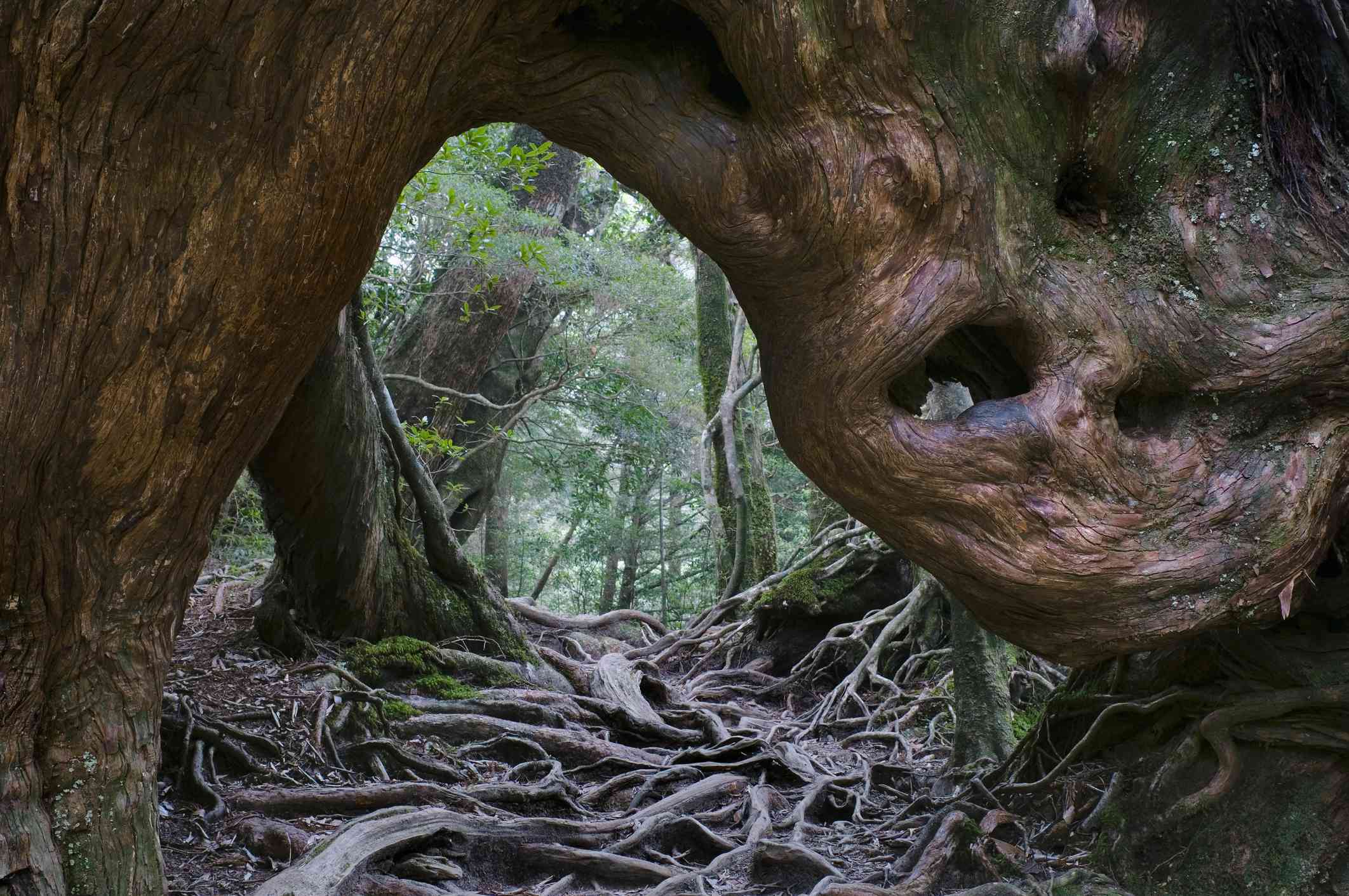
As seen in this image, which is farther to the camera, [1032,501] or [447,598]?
[447,598]

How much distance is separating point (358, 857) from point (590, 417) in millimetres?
11913

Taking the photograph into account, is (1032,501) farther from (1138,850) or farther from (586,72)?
(586,72)

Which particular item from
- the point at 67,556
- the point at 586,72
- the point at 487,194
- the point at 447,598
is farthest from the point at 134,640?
the point at 487,194

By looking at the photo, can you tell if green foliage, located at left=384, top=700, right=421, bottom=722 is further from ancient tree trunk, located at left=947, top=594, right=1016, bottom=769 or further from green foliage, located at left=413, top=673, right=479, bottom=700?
ancient tree trunk, located at left=947, top=594, right=1016, bottom=769

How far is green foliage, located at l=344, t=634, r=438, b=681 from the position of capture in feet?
17.3

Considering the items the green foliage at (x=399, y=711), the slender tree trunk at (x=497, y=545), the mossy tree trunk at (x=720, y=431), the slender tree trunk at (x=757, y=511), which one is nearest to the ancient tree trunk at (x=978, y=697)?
the green foliage at (x=399, y=711)

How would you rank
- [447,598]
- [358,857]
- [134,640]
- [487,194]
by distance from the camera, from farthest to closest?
[487,194] < [447,598] < [358,857] < [134,640]

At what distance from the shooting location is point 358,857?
10.0 feet

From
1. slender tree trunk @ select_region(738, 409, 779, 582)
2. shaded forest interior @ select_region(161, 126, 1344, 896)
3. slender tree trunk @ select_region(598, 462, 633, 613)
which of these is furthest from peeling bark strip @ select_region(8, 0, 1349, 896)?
slender tree trunk @ select_region(598, 462, 633, 613)

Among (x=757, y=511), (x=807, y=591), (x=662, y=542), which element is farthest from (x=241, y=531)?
(x=662, y=542)

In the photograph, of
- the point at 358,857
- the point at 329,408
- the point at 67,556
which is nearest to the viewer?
the point at 67,556

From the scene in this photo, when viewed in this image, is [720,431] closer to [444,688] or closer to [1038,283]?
[444,688]

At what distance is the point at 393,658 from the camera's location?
5.42 metres

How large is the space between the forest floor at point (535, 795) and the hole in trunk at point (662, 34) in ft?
8.80
